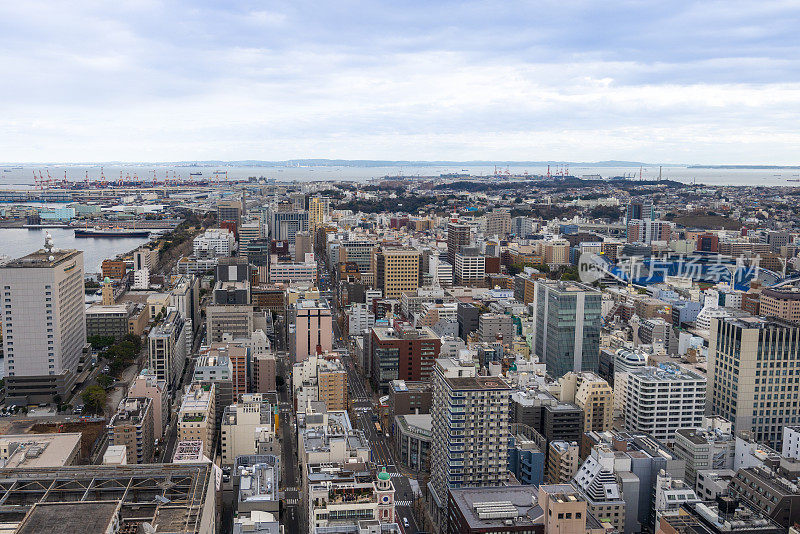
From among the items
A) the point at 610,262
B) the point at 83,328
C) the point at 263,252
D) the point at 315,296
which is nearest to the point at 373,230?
the point at 263,252

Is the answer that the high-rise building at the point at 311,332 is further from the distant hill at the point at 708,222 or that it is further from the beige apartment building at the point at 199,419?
the distant hill at the point at 708,222

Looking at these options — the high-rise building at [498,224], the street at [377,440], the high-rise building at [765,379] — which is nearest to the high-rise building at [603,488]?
the street at [377,440]

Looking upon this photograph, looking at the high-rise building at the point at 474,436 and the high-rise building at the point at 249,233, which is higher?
the high-rise building at the point at 249,233

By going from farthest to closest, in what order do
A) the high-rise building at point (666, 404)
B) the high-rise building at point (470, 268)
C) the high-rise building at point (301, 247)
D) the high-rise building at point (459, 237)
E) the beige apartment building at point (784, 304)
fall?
the high-rise building at point (459, 237), the high-rise building at point (301, 247), the high-rise building at point (470, 268), the beige apartment building at point (784, 304), the high-rise building at point (666, 404)

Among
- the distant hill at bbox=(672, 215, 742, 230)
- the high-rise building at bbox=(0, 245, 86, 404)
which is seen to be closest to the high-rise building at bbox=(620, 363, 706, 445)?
the high-rise building at bbox=(0, 245, 86, 404)

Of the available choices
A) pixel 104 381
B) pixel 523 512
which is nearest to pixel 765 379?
pixel 523 512

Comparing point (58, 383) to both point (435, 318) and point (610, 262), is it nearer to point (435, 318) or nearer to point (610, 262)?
point (435, 318)

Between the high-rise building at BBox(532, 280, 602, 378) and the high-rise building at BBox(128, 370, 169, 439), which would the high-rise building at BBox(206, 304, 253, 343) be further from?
the high-rise building at BBox(532, 280, 602, 378)
